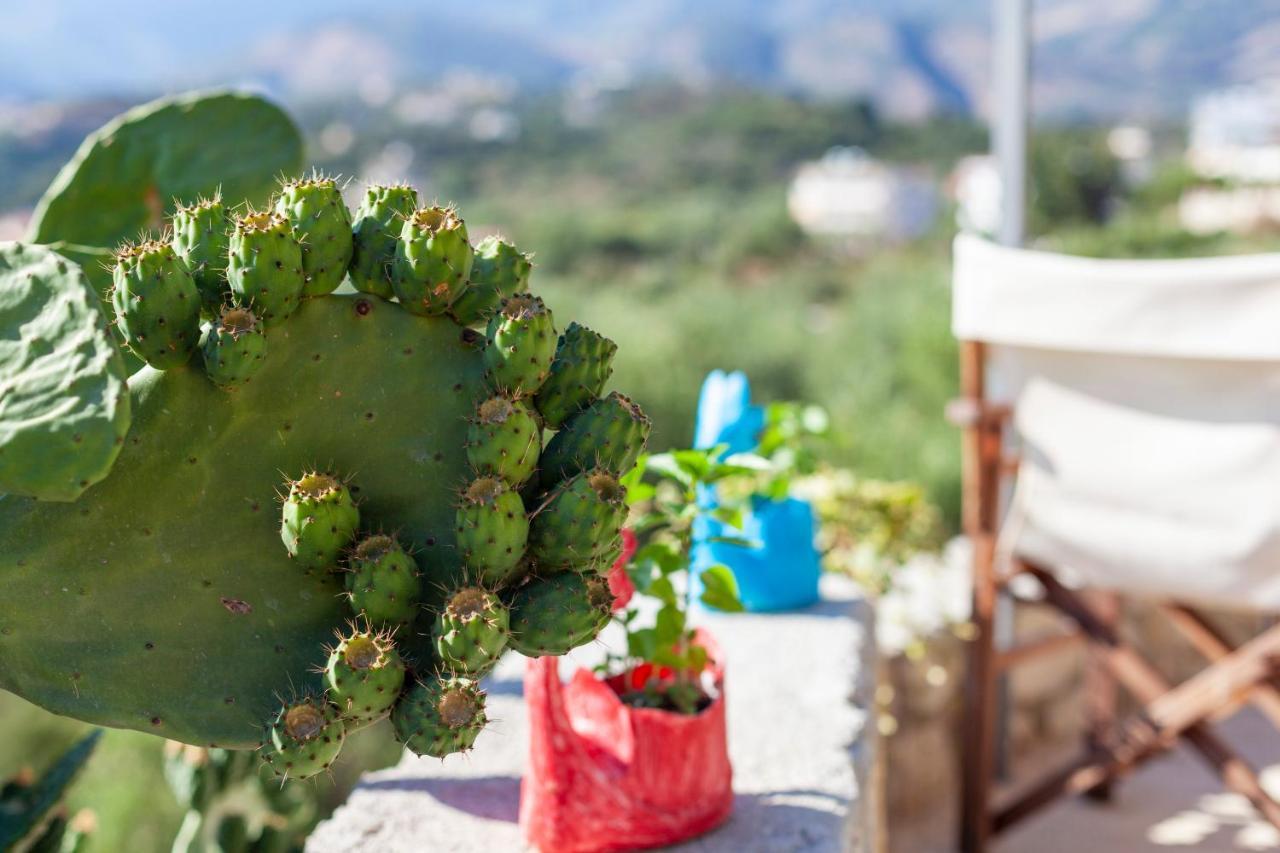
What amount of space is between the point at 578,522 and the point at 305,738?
0.78 feet

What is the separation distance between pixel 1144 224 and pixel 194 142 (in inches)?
435

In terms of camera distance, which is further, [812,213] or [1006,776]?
[812,213]

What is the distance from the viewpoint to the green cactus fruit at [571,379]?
38.2 inches

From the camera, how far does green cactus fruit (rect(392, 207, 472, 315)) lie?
909 mm

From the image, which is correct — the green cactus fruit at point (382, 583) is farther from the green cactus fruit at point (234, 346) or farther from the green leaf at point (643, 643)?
the green leaf at point (643, 643)

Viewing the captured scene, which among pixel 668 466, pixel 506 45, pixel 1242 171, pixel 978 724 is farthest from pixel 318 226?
pixel 506 45

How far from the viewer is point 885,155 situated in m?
30.4

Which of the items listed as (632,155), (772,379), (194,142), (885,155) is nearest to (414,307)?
(194,142)

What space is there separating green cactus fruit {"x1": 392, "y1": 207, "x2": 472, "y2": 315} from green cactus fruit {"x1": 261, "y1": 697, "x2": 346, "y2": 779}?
0.31 meters

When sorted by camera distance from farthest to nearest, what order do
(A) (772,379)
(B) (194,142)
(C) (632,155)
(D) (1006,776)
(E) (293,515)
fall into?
(C) (632,155) < (A) (772,379) < (D) (1006,776) < (B) (194,142) < (E) (293,515)

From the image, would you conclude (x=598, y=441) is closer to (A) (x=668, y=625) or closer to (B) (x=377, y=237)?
(B) (x=377, y=237)

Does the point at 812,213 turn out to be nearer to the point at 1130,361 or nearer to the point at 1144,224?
the point at 1144,224

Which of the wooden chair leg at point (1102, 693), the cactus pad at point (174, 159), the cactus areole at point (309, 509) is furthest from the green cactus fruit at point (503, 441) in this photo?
the wooden chair leg at point (1102, 693)

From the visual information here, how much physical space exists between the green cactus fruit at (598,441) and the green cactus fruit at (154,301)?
0.28 meters
